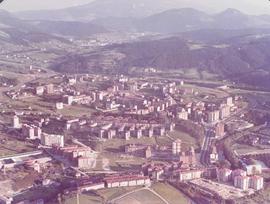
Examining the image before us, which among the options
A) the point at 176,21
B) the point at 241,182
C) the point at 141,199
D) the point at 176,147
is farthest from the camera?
the point at 176,21

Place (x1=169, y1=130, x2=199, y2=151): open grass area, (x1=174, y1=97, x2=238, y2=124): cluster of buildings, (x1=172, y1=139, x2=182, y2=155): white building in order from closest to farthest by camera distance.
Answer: (x1=172, y1=139, x2=182, y2=155): white building → (x1=169, y1=130, x2=199, y2=151): open grass area → (x1=174, y1=97, x2=238, y2=124): cluster of buildings

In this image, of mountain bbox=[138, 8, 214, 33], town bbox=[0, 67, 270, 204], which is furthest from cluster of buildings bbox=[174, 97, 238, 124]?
mountain bbox=[138, 8, 214, 33]

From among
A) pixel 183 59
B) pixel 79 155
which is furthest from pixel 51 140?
pixel 183 59

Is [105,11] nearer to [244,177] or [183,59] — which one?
[183,59]

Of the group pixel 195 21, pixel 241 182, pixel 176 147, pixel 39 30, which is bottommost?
pixel 241 182

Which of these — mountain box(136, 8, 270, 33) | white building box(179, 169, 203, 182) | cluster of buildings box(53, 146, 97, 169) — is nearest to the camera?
white building box(179, 169, 203, 182)

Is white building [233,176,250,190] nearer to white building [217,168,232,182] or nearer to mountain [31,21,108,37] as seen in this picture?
white building [217,168,232,182]

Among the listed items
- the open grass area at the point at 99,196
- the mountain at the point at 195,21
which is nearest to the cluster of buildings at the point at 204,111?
the open grass area at the point at 99,196

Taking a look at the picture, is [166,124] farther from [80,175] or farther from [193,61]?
[193,61]
